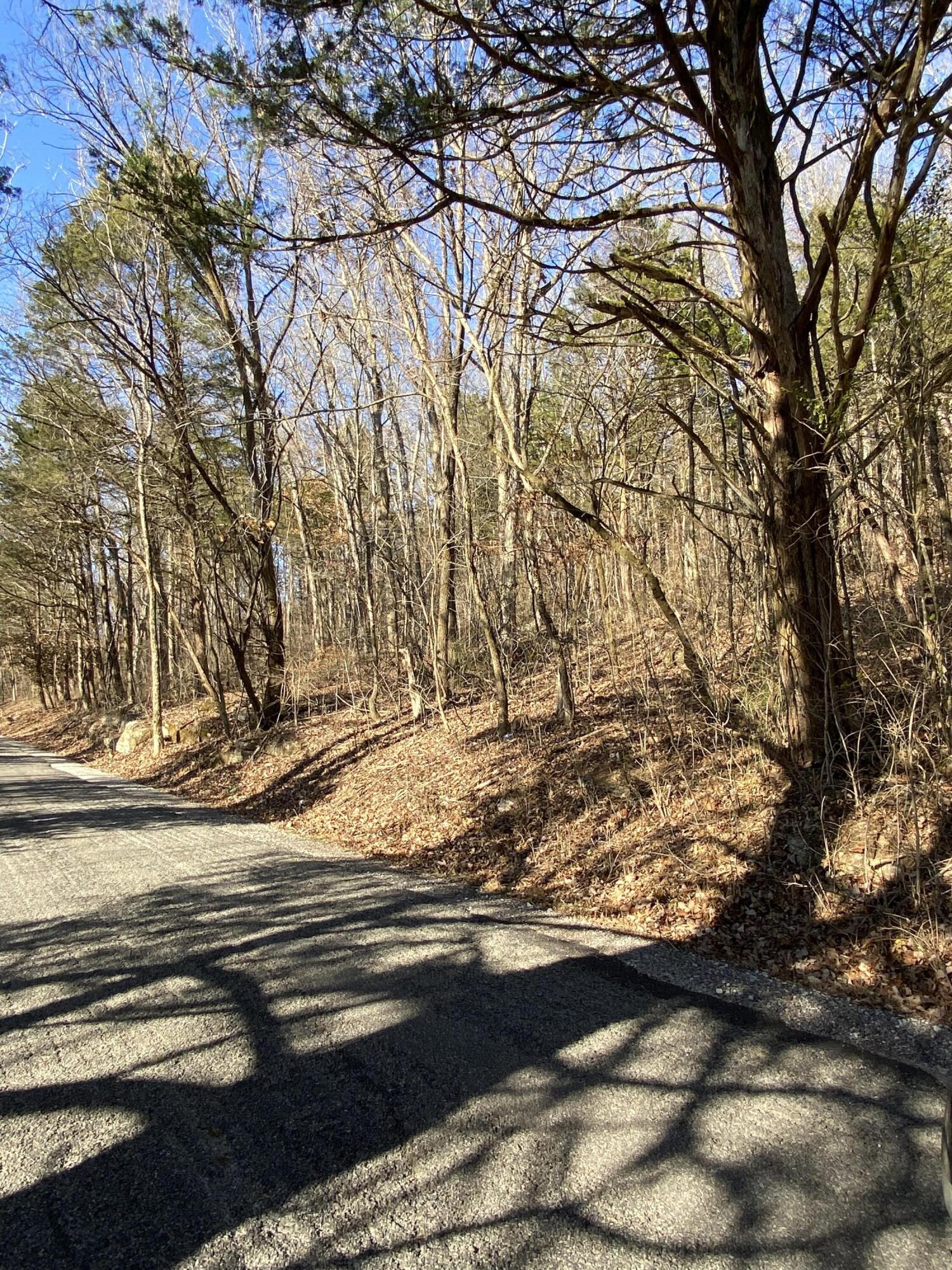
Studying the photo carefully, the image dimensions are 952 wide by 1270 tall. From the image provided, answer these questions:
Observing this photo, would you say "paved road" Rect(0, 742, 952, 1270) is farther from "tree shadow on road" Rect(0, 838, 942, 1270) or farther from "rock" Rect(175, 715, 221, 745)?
"rock" Rect(175, 715, 221, 745)

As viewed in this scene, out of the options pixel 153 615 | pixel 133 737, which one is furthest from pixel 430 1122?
pixel 133 737

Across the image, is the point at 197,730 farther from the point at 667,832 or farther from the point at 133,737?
the point at 667,832

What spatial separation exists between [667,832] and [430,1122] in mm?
3759

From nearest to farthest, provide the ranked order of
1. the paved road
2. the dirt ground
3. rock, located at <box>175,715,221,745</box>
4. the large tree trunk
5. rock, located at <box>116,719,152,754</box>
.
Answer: the paved road
the dirt ground
the large tree trunk
rock, located at <box>175,715,221,745</box>
rock, located at <box>116,719,152,754</box>

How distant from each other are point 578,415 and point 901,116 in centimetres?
528

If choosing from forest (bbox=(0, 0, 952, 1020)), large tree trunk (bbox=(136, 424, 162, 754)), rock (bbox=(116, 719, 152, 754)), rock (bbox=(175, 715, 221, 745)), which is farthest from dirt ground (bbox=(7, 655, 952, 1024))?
rock (bbox=(116, 719, 152, 754))

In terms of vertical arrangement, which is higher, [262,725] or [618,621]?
[618,621]

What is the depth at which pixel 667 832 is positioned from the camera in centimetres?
618

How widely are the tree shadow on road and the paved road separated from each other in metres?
0.01

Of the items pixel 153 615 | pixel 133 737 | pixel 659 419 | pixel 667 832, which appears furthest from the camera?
pixel 133 737

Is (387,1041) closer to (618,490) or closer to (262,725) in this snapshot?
(618,490)

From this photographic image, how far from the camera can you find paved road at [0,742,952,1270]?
2.25 metres

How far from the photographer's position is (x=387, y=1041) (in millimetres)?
3471

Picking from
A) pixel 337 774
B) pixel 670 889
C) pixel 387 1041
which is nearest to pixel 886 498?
pixel 670 889
